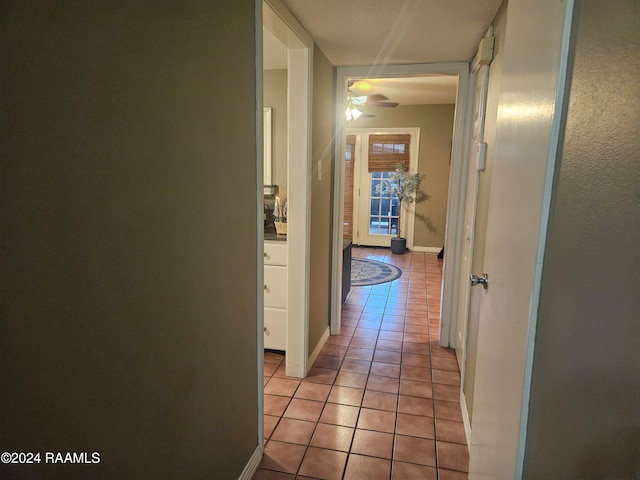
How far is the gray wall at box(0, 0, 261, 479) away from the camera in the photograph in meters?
0.67

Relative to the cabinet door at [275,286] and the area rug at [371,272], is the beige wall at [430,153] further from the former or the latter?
the cabinet door at [275,286]

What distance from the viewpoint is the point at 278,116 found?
311 centimetres

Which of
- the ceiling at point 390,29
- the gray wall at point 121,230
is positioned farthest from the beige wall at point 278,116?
the gray wall at point 121,230

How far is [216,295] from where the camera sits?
4.51 feet

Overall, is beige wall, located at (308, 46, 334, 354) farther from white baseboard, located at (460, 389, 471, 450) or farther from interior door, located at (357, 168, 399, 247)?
interior door, located at (357, 168, 399, 247)

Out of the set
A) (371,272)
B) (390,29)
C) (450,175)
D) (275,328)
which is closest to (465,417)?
(275,328)

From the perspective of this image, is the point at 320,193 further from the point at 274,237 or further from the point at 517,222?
the point at 517,222

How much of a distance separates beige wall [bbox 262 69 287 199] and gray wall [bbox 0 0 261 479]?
1.61 meters

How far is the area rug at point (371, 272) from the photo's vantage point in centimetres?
500

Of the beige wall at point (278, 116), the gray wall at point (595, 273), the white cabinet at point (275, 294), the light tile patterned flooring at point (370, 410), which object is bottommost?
the light tile patterned flooring at point (370, 410)

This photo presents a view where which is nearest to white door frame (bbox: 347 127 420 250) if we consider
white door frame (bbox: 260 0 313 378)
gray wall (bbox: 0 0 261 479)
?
white door frame (bbox: 260 0 313 378)

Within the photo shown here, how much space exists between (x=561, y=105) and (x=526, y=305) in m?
0.50

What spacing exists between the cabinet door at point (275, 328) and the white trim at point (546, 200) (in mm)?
1911

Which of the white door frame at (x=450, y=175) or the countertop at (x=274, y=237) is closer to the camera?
the countertop at (x=274, y=237)
